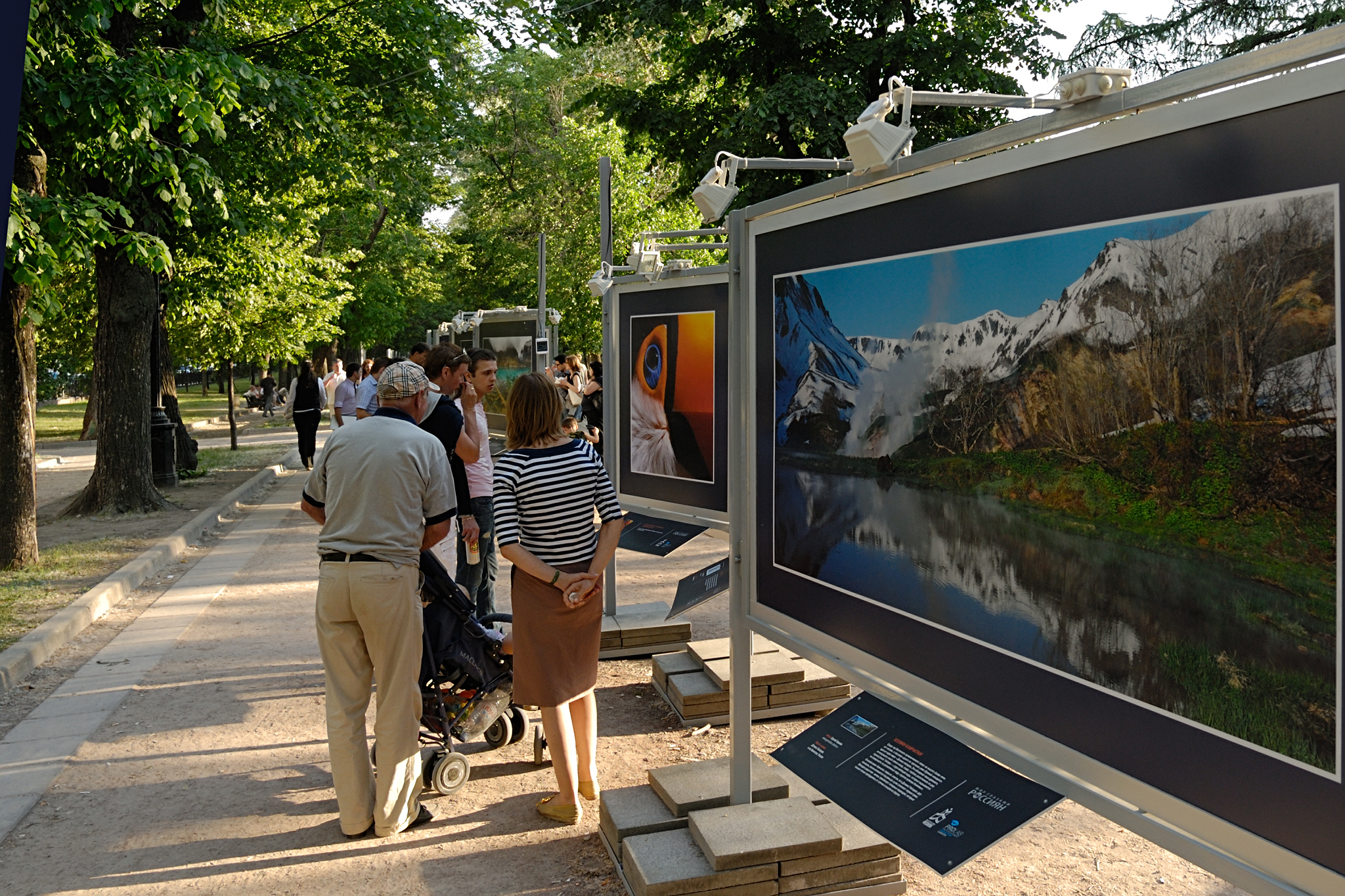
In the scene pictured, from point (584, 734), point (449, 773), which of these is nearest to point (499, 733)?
point (449, 773)

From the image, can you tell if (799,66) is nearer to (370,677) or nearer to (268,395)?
(370,677)

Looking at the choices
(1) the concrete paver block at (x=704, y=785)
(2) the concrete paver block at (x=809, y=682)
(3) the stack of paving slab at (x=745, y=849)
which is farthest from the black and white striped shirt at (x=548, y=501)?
(2) the concrete paver block at (x=809, y=682)

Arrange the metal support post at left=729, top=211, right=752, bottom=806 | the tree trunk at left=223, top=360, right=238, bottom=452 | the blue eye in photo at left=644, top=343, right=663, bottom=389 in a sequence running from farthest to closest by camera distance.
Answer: the tree trunk at left=223, top=360, right=238, bottom=452 < the blue eye in photo at left=644, top=343, right=663, bottom=389 < the metal support post at left=729, top=211, right=752, bottom=806

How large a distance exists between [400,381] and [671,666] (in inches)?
111

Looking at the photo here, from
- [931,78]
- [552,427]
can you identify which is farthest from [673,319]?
[931,78]

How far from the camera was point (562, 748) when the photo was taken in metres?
4.98

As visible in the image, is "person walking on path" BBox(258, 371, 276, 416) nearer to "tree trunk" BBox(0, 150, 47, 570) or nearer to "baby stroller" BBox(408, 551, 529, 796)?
"tree trunk" BBox(0, 150, 47, 570)

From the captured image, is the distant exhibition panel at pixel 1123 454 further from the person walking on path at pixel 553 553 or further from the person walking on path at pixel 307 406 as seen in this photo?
the person walking on path at pixel 307 406

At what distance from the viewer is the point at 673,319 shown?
7113mm

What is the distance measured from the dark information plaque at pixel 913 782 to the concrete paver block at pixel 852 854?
480 mm

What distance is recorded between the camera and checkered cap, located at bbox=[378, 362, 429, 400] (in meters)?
5.02

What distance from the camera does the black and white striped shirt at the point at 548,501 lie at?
16.1 ft

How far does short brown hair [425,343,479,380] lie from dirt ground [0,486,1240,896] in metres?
2.16

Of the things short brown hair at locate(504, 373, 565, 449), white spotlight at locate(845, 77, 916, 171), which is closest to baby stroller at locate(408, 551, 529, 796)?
short brown hair at locate(504, 373, 565, 449)
